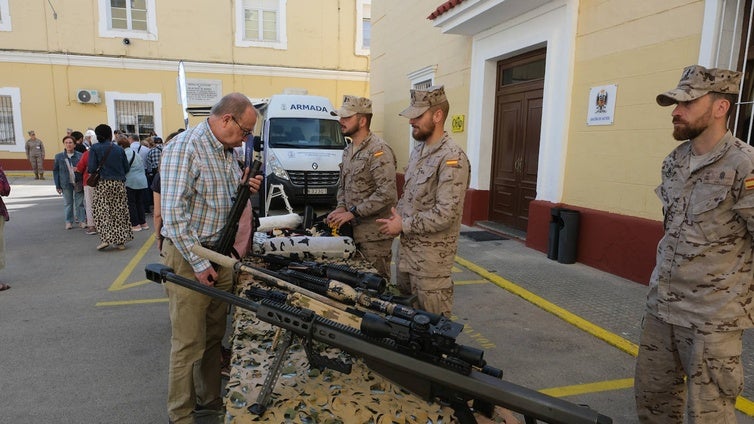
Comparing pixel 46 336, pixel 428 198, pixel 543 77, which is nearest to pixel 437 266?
pixel 428 198

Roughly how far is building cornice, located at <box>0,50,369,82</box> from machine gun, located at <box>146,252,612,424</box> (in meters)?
18.6

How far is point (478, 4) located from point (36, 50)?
691 inches

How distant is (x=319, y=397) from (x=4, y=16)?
2137 cm

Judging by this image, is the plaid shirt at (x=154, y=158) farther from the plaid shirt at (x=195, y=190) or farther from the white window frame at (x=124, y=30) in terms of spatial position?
the white window frame at (x=124, y=30)

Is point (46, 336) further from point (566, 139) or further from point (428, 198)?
point (566, 139)

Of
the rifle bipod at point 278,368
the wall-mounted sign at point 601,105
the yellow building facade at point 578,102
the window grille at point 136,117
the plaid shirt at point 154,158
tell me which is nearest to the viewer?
the rifle bipod at point 278,368

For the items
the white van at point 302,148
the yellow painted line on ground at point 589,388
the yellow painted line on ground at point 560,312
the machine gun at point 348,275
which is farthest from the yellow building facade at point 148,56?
the yellow painted line on ground at point 589,388

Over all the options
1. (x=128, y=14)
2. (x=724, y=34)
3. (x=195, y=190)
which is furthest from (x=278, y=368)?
(x=128, y=14)

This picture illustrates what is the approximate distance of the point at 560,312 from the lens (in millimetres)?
4328

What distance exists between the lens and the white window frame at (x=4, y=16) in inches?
640

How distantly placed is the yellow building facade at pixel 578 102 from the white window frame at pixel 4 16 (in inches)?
652

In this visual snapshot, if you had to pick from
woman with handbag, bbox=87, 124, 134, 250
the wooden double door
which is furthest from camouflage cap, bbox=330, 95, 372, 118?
woman with handbag, bbox=87, 124, 134, 250

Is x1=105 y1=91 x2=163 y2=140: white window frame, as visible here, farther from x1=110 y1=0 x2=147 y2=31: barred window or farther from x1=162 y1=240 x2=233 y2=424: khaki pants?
x1=162 y1=240 x2=233 y2=424: khaki pants

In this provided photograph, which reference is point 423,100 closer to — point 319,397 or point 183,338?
point 319,397
